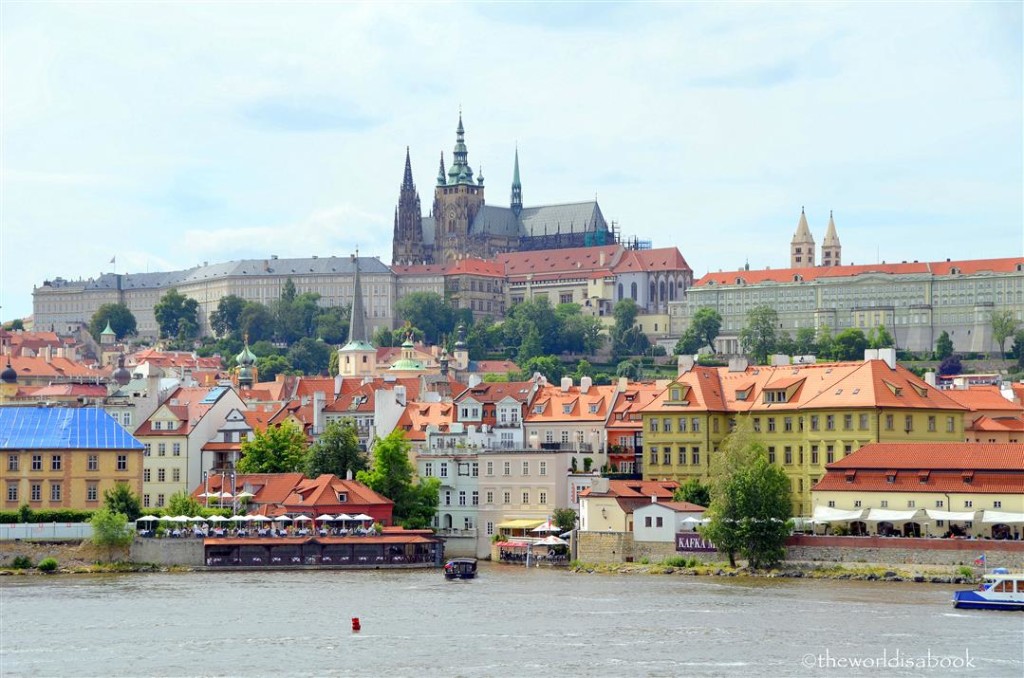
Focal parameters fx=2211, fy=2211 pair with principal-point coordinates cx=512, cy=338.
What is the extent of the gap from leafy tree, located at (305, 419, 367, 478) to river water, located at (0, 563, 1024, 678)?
16783mm

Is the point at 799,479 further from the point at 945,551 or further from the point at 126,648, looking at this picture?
the point at 126,648

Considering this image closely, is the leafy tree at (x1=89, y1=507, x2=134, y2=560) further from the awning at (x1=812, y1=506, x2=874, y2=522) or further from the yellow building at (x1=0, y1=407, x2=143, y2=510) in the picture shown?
the awning at (x1=812, y1=506, x2=874, y2=522)

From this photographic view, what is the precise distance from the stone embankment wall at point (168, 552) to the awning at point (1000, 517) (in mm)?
28600

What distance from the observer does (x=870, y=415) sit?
8600cm

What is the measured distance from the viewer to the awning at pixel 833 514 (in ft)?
260

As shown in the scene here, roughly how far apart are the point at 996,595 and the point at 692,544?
16788 mm

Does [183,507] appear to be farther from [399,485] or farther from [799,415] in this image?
[799,415]

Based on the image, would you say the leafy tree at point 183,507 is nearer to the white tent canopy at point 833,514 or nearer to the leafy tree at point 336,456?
the leafy tree at point 336,456

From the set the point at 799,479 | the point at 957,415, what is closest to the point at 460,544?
the point at 799,479

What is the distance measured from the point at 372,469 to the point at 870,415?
21.6 meters

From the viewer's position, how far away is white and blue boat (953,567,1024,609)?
65.1m

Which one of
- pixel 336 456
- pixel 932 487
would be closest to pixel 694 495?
pixel 932 487

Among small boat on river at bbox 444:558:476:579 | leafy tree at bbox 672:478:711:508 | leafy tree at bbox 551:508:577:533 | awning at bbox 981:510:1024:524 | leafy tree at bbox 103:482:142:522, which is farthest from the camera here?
leafy tree at bbox 551:508:577:533

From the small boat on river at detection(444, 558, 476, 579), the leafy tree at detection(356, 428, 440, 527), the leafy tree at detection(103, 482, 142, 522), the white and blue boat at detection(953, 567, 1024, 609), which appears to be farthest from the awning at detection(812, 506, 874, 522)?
the leafy tree at detection(103, 482, 142, 522)
